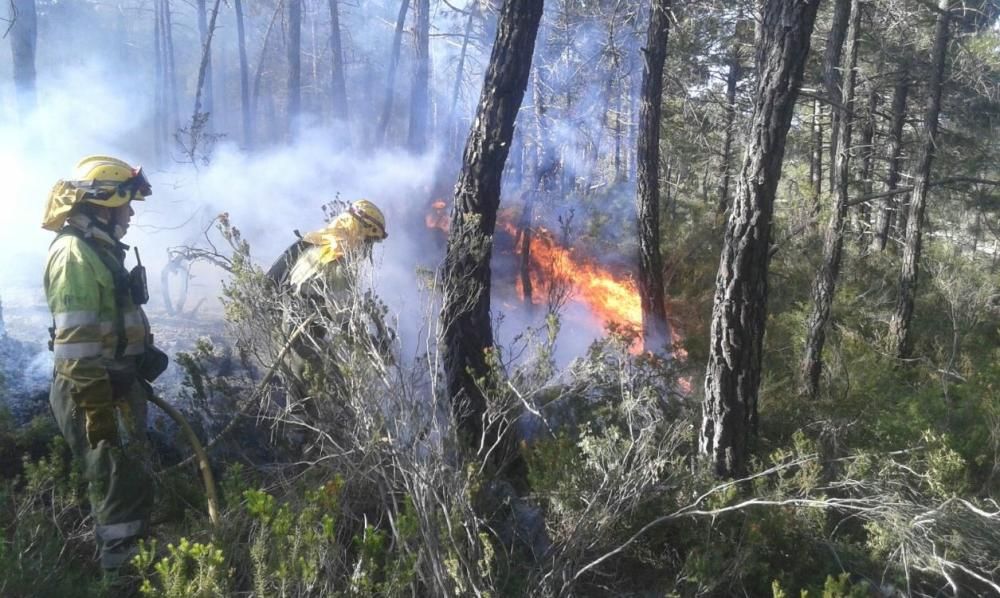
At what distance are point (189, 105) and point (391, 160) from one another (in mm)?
23556

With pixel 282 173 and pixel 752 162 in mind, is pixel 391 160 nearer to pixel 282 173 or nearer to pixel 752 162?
pixel 282 173

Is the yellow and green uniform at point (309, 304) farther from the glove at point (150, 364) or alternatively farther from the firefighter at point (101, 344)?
the firefighter at point (101, 344)

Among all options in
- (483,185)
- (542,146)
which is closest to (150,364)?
(483,185)

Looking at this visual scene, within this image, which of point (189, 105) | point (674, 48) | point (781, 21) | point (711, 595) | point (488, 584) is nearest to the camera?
point (488, 584)

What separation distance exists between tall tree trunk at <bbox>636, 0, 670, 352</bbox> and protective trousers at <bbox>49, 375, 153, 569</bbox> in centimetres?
646

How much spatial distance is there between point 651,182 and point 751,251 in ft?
14.2

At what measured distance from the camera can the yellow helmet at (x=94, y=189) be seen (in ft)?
11.3

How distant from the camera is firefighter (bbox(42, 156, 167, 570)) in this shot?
318 cm

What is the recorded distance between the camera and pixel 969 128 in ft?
45.3

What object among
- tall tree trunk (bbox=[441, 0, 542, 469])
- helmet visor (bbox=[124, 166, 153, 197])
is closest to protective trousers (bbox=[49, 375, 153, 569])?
helmet visor (bbox=[124, 166, 153, 197])

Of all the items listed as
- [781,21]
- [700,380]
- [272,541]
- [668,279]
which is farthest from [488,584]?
[668,279]

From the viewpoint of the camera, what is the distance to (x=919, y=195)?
10375 mm

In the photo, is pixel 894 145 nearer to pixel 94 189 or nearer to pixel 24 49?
pixel 94 189

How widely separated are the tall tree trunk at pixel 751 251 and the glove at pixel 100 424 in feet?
12.5
